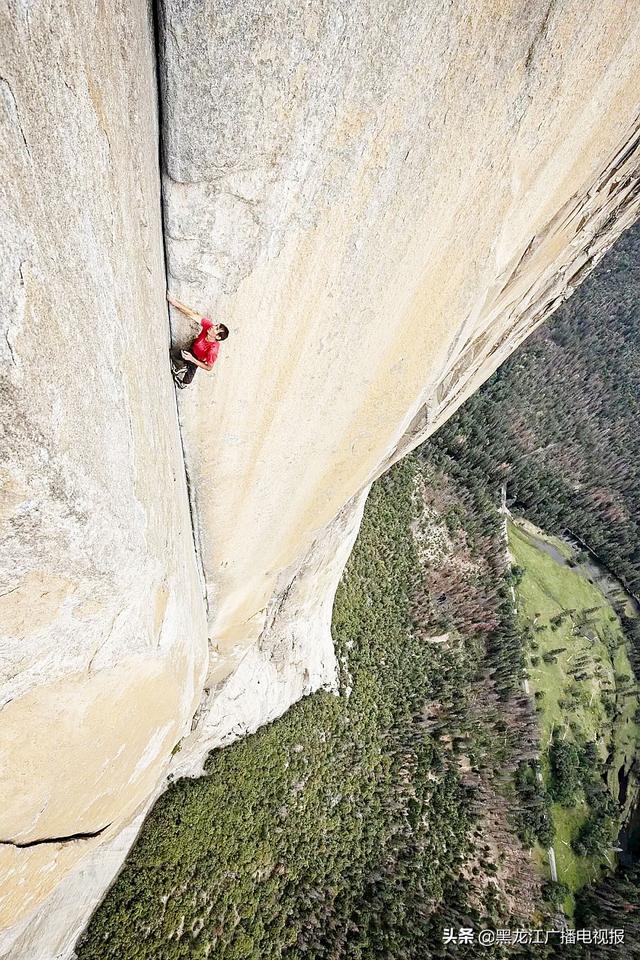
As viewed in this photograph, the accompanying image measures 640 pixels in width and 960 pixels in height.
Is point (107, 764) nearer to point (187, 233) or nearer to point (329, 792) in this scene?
point (187, 233)

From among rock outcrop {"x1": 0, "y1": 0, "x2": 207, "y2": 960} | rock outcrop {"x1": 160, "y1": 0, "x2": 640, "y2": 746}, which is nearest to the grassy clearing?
rock outcrop {"x1": 160, "y1": 0, "x2": 640, "y2": 746}

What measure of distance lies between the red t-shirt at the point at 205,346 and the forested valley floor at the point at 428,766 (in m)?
10.3

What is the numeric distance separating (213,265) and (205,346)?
53 centimetres

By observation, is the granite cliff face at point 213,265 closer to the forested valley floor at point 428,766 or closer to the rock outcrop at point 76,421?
the rock outcrop at point 76,421

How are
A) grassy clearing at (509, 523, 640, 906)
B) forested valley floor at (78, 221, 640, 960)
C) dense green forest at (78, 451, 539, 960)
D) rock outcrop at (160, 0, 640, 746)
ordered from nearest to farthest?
rock outcrop at (160, 0, 640, 746), dense green forest at (78, 451, 539, 960), forested valley floor at (78, 221, 640, 960), grassy clearing at (509, 523, 640, 906)

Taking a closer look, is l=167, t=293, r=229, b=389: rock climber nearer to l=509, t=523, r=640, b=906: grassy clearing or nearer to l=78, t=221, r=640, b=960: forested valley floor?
l=78, t=221, r=640, b=960: forested valley floor

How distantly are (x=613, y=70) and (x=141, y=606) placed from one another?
5084 mm

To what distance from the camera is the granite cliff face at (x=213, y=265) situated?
195 centimetres

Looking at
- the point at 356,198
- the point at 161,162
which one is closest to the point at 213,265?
the point at 161,162

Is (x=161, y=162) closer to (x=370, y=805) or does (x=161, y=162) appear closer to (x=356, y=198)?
(x=356, y=198)

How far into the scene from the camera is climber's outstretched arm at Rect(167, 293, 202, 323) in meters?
3.34

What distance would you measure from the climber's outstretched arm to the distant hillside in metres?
24.3

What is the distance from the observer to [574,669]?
82.0 ft

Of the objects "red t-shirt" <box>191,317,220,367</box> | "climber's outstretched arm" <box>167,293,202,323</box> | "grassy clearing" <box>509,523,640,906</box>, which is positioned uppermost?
"climber's outstretched arm" <box>167,293,202,323</box>
